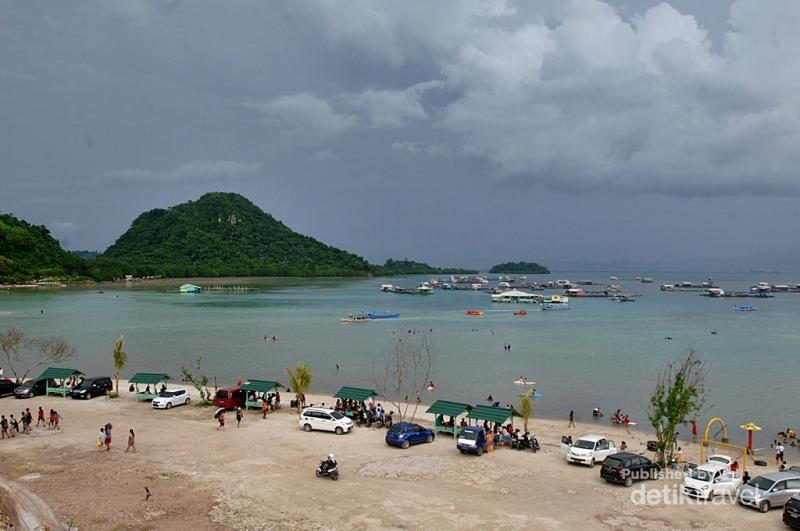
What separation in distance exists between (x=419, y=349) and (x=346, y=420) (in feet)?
124

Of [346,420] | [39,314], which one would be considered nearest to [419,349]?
[346,420]

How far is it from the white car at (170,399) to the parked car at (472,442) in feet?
56.8

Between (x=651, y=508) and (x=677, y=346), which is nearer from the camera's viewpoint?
(x=651, y=508)

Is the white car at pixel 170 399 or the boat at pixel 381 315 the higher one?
the white car at pixel 170 399

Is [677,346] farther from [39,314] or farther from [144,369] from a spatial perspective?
[39,314]

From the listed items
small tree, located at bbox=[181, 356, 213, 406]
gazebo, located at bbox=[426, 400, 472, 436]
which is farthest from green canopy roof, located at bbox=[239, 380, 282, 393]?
gazebo, located at bbox=[426, 400, 472, 436]

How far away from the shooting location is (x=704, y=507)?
19344mm

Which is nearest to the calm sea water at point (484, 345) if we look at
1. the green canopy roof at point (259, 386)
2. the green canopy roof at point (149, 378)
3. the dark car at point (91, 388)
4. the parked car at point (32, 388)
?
the green canopy roof at point (149, 378)

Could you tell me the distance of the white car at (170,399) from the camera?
33.4 m

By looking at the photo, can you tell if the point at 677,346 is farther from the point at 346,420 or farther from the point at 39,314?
the point at 39,314

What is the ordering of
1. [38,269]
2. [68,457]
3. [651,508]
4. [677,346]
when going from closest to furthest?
1. [651,508]
2. [68,457]
3. [677,346]
4. [38,269]

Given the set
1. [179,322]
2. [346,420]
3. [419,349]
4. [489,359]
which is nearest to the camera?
[346,420]

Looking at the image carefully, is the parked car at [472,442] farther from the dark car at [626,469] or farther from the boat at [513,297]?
the boat at [513,297]

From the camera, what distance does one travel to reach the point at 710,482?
20047 millimetres
